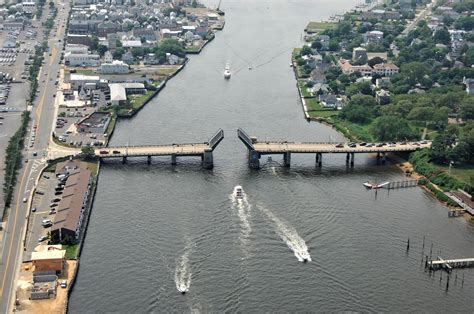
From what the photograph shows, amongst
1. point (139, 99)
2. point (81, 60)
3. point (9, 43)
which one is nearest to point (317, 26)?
point (81, 60)

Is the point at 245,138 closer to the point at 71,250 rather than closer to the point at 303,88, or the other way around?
the point at 71,250

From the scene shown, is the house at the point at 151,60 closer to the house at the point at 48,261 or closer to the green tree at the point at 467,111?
the green tree at the point at 467,111

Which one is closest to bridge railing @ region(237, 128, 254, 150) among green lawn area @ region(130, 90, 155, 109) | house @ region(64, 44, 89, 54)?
green lawn area @ region(130, 90, 155, 109)

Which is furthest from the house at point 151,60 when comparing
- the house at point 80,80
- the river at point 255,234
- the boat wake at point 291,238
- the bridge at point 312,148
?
the boat wake at point 291,238

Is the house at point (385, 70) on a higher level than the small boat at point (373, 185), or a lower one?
higher

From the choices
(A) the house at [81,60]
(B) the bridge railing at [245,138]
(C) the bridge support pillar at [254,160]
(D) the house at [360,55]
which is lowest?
(C) the bridge support pillar at [254,160]

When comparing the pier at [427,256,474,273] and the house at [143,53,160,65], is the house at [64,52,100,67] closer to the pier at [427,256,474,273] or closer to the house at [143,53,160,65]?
the house at [143,53,160,65]

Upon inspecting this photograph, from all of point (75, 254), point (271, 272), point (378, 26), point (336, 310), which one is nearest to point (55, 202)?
point (75, 254)

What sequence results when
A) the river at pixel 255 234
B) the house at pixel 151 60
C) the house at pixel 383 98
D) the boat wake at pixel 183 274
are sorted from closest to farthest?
1. the river at pixel 255 234
2. the boat wake at pixel 183 274
3. the house at pixel 383 98
4. the house at pixel 151 60
